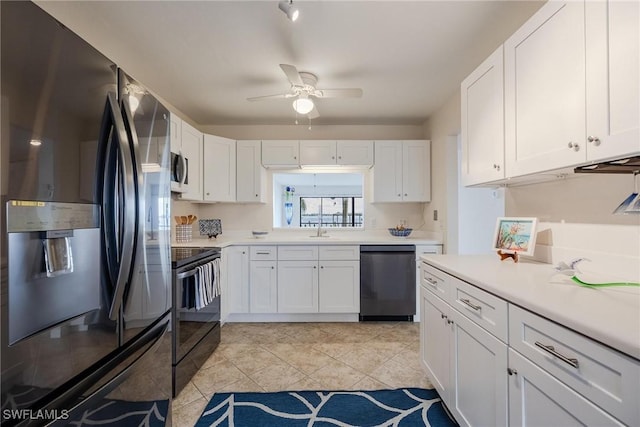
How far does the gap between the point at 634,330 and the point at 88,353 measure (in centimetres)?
154

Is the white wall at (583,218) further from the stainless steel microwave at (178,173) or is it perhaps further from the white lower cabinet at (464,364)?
the stainless steel microwave at (178,173)

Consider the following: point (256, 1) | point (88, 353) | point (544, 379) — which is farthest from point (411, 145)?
point (88, 353)

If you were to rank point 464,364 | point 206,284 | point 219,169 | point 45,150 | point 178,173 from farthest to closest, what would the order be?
point 219,169 < point 178,173 < point 206,284 < point 464,364 < point 45,150

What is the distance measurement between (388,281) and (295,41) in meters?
2.50

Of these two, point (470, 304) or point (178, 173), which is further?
point (178, 173)

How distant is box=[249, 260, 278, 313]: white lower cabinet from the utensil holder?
0.83 metres

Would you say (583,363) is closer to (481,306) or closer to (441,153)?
(481,306)

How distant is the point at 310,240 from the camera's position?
3.23m

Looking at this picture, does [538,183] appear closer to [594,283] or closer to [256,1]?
[594,283]

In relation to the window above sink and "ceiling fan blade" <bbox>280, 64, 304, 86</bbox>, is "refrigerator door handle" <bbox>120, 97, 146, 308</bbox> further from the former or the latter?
the window above sink

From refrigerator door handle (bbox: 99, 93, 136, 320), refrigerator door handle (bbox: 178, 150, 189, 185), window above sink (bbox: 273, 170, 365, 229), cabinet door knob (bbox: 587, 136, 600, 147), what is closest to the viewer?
refrigerator door handle (bbox: 99, 93, 136, 320)

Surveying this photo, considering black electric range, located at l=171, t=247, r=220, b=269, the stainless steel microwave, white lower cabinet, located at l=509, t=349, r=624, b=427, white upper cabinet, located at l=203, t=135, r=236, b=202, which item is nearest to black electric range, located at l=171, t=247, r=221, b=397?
black electric range, located at l=171, t=247, r=220, b=269

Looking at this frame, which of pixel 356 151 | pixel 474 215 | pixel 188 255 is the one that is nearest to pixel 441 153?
pixel 474 215

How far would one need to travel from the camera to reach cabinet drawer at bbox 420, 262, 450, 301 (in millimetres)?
1645
